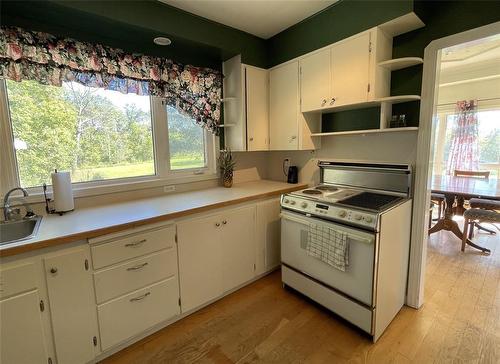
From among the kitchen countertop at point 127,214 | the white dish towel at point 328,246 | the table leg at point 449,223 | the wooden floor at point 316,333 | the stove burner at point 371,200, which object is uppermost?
the stove burner at point 371,200

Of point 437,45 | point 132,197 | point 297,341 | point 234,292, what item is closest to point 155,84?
point 132,197

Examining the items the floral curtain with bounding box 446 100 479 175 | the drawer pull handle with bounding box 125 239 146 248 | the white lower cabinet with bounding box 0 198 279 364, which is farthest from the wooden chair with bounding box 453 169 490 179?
the drawer pull handle with bounding box 125 239 146 248

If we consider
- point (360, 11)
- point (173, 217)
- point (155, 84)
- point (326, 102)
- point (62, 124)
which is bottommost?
point (173, 217)

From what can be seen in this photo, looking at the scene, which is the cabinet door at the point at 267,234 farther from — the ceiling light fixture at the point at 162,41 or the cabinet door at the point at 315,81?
the ceiling light fixture at the point at 162,41

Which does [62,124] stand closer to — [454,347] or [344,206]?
[344,206]

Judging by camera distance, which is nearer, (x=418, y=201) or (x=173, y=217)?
(x=173, y=217)

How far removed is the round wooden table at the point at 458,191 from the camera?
2.74m

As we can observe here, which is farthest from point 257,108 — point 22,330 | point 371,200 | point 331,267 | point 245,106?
point 22,330

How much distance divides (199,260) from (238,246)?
1.28ft

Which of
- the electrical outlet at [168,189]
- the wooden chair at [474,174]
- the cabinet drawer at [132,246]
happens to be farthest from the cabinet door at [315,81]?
the wooden chair at [474,174]

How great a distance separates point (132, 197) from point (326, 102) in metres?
1.93

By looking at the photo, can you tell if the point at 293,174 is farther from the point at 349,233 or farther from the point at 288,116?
the point at 349,233

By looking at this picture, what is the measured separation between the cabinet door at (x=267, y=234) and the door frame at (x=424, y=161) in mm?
1166

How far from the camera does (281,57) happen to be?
8.50 ft
